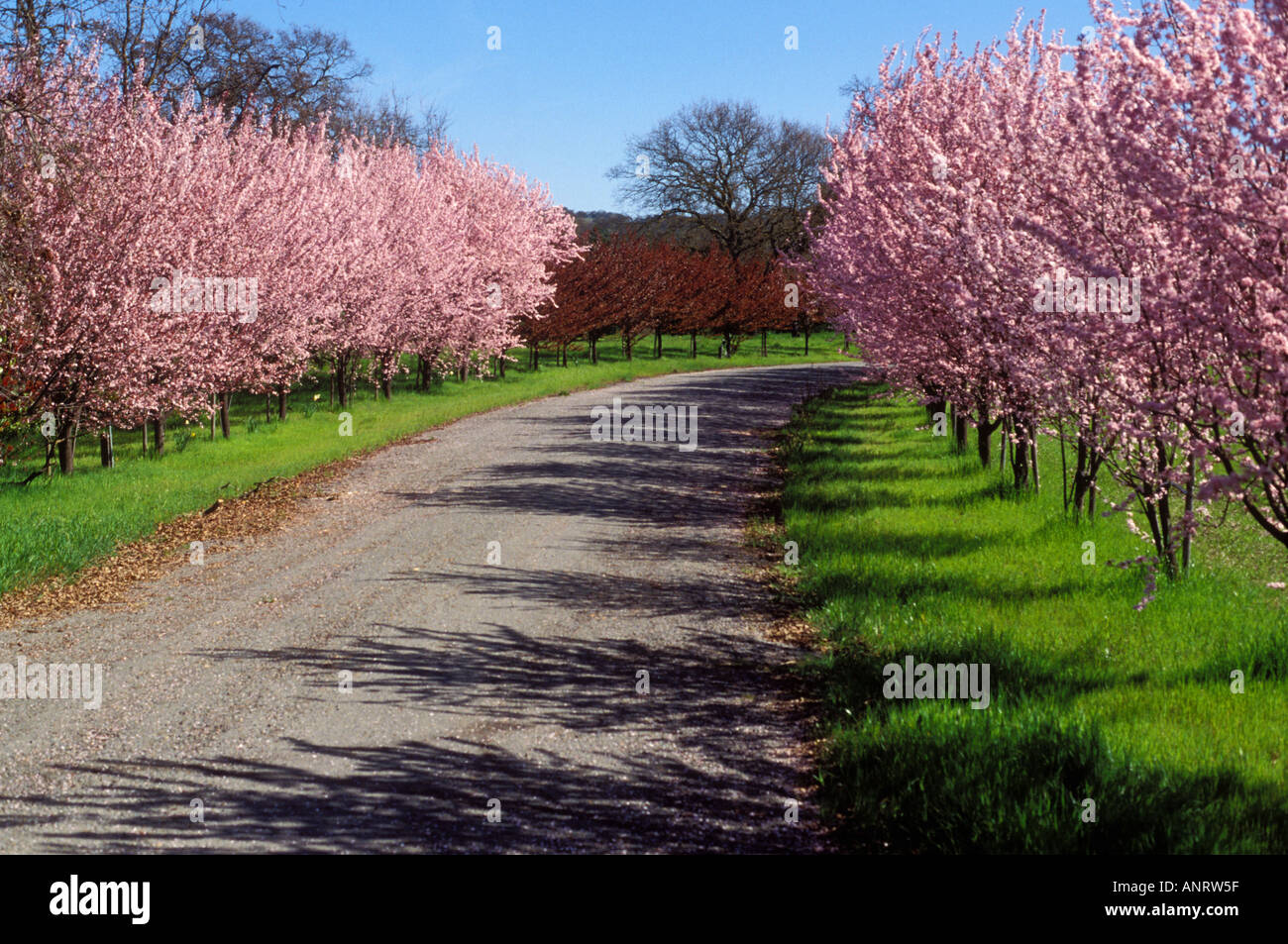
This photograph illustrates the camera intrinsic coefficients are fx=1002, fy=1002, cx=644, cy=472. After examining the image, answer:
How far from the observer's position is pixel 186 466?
53.2ft

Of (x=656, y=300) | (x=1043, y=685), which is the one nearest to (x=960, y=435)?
(x=1043, y=685)

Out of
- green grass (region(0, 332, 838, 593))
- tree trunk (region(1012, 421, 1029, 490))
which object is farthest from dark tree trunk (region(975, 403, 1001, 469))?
green grass (region(0, 332, 838, 593))

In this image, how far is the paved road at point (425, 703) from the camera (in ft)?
16.1

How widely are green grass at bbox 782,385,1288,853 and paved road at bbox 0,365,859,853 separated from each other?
0.55m

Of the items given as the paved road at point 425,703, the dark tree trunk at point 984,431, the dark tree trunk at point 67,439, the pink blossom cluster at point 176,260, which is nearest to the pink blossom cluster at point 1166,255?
the paved road at point 425,703

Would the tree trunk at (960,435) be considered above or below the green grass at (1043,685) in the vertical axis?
above

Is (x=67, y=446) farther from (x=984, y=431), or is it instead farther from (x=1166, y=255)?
(x=1166, y=255)

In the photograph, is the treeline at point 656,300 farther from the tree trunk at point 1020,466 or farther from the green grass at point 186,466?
the tree trunk at point 1020,466

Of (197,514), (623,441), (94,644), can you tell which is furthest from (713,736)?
(623,441)

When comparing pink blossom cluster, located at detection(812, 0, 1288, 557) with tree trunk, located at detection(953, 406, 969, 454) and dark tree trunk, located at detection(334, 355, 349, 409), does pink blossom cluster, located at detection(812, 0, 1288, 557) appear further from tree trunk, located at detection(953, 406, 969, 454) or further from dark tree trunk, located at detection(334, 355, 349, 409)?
dark tree trunk, located at detection(334, 355, 349, 409)

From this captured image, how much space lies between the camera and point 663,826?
4863 mm

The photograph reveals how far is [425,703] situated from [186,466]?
11503 mm

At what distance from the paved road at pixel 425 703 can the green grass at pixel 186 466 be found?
1.41 m
